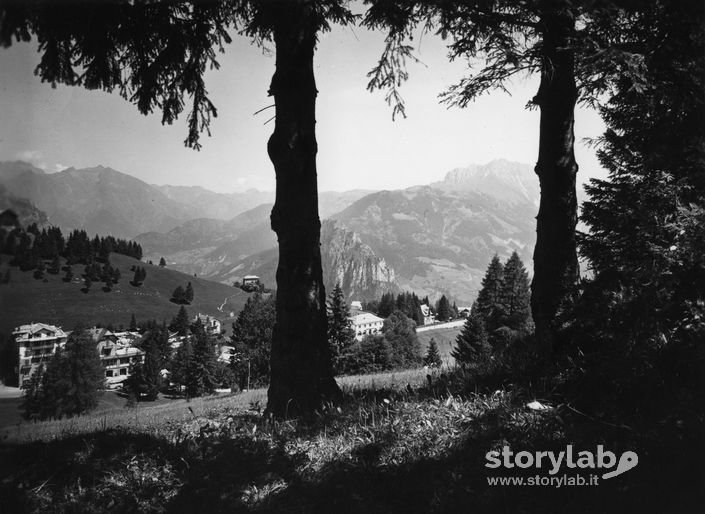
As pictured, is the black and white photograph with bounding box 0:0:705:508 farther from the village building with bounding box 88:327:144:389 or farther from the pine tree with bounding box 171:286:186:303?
the pine tree with bounding box 171:286:186:303

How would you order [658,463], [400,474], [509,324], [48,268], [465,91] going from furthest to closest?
[48,268] < [509,324] < [465,91] < [400,474] < [658,463]

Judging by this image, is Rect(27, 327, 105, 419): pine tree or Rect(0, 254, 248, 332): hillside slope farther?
Rect(0, 254, 248, 332): hillside slope

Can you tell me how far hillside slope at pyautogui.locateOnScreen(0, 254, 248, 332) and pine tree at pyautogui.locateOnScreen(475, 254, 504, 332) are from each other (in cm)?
8152

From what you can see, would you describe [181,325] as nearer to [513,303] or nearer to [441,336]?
[441,336]

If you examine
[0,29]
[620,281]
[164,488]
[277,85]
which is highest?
[277,85]

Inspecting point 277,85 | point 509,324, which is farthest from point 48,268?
point 277,85

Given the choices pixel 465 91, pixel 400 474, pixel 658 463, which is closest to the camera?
pixel 658 463

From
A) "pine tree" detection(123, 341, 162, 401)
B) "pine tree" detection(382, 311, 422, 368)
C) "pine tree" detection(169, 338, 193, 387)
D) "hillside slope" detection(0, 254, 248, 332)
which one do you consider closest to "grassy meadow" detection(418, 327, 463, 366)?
"pine tree" detection(382, 311, 422, 368)

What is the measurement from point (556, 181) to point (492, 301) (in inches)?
1673

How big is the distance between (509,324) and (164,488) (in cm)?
4311

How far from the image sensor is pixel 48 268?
10831cm

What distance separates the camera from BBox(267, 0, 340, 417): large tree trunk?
→ 5.28 m

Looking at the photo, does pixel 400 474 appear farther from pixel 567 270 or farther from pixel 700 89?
pixel 700 89

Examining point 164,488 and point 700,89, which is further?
point 700,89
